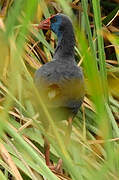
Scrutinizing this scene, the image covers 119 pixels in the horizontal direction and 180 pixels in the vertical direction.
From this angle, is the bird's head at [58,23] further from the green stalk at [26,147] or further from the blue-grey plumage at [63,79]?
the green stalk at [26,147]

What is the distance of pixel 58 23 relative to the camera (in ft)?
5.76

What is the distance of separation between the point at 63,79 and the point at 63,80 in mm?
10

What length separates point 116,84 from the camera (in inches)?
A: 39.2

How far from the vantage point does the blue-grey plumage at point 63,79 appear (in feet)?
4.45

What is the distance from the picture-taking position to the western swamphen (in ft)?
4.44

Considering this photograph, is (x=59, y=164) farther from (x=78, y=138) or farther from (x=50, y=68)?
(x=50, y=68)

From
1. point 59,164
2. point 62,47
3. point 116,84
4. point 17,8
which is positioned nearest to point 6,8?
point 62,47

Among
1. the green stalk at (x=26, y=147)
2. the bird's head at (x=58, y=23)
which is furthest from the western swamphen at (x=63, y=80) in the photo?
the green stalk at (x=26, y=147)

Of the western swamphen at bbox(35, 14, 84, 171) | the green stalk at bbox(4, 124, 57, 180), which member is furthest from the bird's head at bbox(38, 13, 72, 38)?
the green stalk at bbox(4, 124, 57, 180)

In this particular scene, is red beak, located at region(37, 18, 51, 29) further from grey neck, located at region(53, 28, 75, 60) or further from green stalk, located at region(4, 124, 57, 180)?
green stalk, located at region(4, 124, 57, 180)

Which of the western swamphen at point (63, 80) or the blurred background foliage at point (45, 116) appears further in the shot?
the western swamphen at point (63, 80)

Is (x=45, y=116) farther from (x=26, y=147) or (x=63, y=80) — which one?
(x=63, y=80)

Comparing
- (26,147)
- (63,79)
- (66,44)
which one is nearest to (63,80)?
(63,79)

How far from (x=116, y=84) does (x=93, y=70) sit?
0.45 metres
